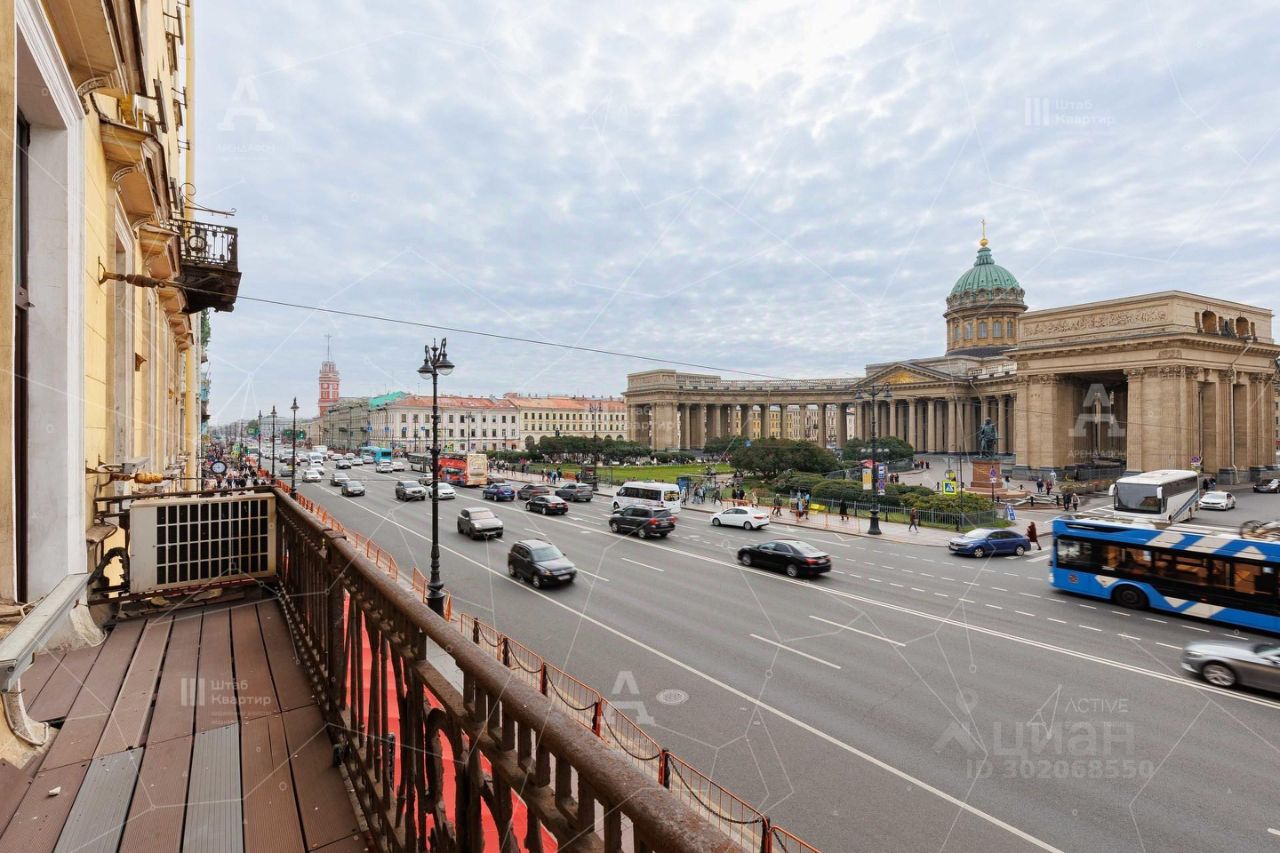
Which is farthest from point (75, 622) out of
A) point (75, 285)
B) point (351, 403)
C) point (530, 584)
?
point (351, 403)

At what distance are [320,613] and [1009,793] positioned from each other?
8039 mm

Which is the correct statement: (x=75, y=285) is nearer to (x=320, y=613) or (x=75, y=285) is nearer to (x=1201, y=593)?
(x=320, y=613)

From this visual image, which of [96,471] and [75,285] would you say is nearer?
[75,285]

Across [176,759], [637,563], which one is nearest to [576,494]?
[637,563]

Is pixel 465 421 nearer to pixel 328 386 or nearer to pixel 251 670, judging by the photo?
pixel 328 386

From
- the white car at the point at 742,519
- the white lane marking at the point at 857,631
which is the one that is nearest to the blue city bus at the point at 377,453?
the white car at the point at 742,519

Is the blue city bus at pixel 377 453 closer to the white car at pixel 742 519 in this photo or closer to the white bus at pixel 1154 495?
the white car at pixel 742 519

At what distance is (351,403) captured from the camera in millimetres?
78438

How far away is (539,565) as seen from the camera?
16828 millimetres

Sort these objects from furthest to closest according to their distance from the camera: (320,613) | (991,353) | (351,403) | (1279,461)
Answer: (991,353) → (351,403) → (1279,461) → (320,613)

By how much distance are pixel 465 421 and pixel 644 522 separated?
199ft

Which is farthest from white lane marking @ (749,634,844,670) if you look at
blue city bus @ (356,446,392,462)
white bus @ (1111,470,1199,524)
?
blue city bus @ (356,446,392,462)

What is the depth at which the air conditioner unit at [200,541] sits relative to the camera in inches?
233

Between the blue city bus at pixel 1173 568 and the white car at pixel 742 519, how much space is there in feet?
43.6
